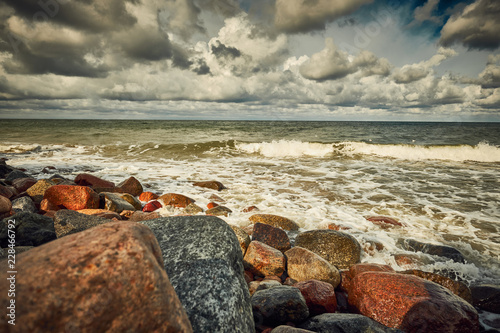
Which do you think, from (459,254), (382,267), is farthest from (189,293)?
(459,254)

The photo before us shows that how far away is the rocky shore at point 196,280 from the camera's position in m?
1.00

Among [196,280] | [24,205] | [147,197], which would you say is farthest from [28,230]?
[147,197]

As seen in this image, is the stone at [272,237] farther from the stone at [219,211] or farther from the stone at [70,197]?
the stone at [70,197]

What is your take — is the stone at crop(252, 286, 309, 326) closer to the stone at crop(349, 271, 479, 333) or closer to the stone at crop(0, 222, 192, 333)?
the stone at crop(349, 271, 479, 333)

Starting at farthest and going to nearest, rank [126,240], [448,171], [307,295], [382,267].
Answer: [448,171]
[382,267]
[307,295]
[126,240]

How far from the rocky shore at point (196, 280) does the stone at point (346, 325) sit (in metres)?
0.01

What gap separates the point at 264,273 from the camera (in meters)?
3.78

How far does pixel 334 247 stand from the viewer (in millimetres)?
4277

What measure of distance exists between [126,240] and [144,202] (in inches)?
243

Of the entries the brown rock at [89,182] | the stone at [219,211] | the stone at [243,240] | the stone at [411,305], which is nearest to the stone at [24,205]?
the brown rock at [89,182]

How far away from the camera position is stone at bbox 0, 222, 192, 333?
0.91m

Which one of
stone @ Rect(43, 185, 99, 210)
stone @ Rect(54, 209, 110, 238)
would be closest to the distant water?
stone @ Rect(43, 185, 99, 210)

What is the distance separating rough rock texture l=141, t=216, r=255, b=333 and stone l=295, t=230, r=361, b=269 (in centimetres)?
238

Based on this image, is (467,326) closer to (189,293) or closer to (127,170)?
(189,293)
